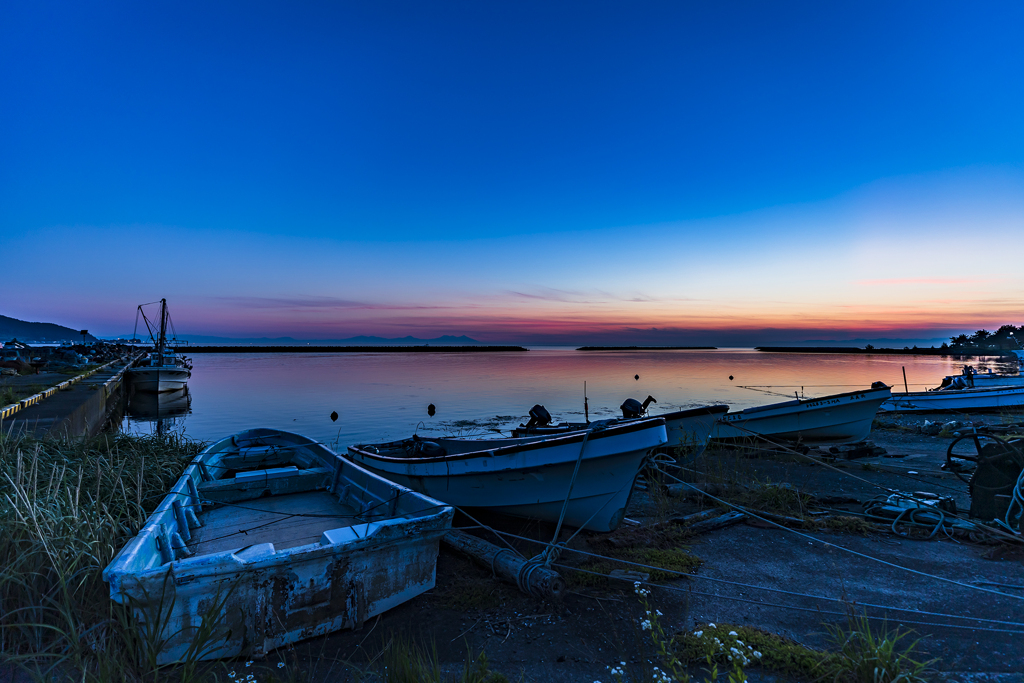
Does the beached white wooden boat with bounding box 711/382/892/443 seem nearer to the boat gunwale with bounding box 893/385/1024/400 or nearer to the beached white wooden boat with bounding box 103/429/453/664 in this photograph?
the boat gunwale with bounding box 893/385/1024/400

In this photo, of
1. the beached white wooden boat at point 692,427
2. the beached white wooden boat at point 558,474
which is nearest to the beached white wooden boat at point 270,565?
the beached white wooden boat at point 558,474

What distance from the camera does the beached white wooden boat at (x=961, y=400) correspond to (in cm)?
2398

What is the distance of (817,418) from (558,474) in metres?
12.4

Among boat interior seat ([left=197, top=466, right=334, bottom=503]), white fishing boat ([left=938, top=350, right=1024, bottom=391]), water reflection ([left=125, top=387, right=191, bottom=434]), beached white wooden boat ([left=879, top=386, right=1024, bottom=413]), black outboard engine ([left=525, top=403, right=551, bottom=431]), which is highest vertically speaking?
black outboard engine ([left=525, top=403, right=551, bottom=431])

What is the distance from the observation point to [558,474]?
23.7 ft

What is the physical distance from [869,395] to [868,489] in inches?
215

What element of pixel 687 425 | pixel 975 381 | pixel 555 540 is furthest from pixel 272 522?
pixel 975 381

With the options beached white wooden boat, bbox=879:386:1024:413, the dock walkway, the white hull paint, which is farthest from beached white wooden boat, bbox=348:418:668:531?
the white hull paint

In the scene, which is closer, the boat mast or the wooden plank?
the wooden plank

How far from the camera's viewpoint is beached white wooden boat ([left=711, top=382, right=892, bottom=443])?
50.1 ft

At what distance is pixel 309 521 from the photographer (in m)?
6.90

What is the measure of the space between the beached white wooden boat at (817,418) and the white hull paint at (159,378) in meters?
41.6

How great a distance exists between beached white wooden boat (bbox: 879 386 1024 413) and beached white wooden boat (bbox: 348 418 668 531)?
2398 cm

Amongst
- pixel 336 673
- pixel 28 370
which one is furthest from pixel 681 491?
pixel 28 370
